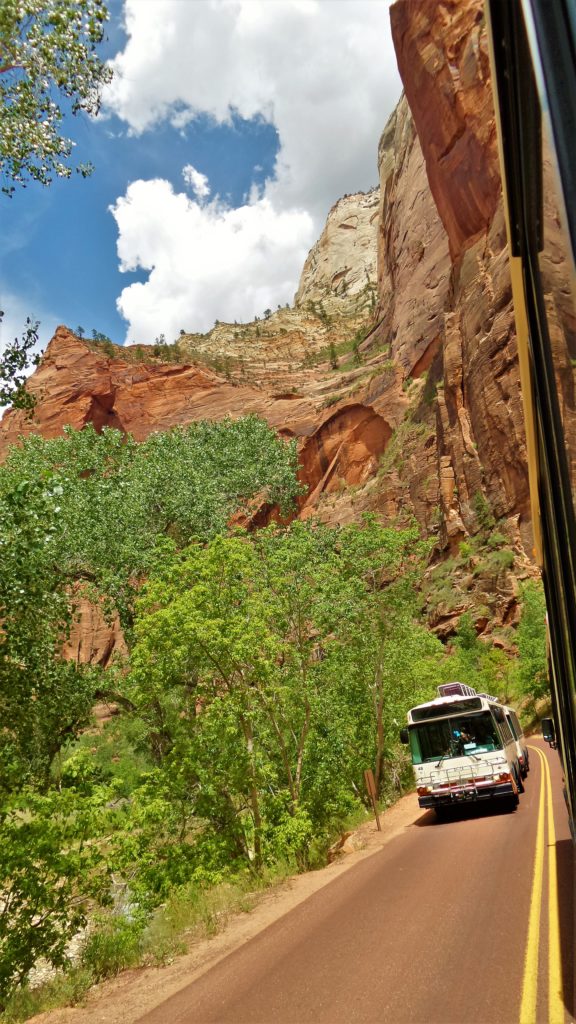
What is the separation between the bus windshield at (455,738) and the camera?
1359cm

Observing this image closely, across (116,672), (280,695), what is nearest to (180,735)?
(280,695)

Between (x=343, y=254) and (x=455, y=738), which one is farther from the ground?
(x=343, y=254)

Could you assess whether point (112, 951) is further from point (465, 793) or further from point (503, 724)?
point (503, 724)

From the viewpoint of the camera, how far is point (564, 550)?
2713 mm

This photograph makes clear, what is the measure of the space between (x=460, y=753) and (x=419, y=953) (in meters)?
8.22

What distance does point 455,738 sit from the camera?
1378 centimetres

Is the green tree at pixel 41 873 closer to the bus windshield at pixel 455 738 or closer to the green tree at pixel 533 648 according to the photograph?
the bus windshield at pixel 455 738

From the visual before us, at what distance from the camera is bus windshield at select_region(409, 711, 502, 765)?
1359 cm

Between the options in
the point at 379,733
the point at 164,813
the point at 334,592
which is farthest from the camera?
the point at 379,733

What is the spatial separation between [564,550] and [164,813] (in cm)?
967

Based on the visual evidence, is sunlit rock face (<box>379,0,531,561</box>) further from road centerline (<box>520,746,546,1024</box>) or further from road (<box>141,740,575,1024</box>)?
road centerline (<box>520,746,546,1024</box>)

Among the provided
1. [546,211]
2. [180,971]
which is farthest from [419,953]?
[546,211]

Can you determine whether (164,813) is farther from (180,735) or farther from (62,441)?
(62,441)

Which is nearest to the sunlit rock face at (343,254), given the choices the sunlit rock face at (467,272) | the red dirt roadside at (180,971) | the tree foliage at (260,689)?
the sunlit rock face at (467,272)
